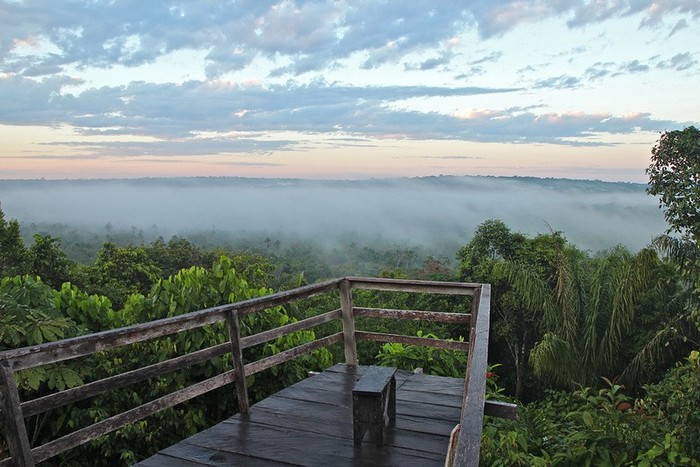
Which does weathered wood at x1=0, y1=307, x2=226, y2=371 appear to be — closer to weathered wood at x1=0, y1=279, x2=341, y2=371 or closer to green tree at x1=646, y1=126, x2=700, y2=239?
weathered wood at x1=0, y1=279, x2=341, y2=371

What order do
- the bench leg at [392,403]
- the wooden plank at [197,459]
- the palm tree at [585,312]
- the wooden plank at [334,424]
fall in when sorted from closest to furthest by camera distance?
1. the wooden plank at [197,459]
2. the wooden plank at [334,424]
3. the bench leg at [392,403]
4. the palm tree at [585,312]

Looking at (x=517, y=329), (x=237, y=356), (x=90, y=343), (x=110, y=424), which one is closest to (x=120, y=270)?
(x=517, y=329)

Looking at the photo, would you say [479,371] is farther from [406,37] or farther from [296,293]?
[406,37]

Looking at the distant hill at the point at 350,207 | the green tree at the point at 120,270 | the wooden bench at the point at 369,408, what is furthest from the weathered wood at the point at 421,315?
the distant hill at the point at 350,207

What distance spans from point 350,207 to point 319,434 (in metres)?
121

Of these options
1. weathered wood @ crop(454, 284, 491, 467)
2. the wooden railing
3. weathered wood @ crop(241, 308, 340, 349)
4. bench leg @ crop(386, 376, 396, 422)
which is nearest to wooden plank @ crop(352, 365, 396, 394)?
bench leg @ crop(386, 376, 396, 422)

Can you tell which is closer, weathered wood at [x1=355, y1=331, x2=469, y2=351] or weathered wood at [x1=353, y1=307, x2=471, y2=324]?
weathered wood at [x1=353, y1=307, x2=471, y2=324]

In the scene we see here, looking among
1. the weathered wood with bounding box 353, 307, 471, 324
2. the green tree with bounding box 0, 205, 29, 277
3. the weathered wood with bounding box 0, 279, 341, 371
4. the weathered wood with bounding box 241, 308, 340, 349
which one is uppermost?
the weathered wood with bounding box 0, 279, 341, 371

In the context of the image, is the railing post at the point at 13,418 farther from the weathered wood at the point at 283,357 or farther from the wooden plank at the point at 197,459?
the weathered wood at the point at 283,357

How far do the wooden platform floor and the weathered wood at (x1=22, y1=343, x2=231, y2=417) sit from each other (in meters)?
0.54

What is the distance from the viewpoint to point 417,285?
17.5ft

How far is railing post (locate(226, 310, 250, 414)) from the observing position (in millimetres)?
4148

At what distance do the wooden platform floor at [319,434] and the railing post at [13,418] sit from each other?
833mm

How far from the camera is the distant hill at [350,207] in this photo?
67750 mm
